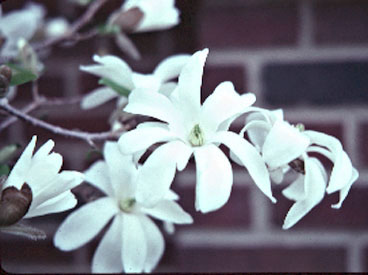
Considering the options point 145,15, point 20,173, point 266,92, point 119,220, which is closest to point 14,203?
point 20,173

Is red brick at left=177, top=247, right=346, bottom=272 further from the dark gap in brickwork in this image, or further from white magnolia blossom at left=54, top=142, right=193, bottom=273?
white magnolia blossom at left=54, top=142, right=193, bottom=273

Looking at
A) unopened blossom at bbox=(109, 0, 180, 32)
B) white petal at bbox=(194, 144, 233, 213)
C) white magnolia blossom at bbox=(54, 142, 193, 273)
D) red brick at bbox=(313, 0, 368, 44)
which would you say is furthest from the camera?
red brick at bbox=(313, 0, 368, 44)

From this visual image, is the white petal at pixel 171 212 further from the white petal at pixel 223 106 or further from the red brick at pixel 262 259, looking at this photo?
the red brick at pixel 262 259

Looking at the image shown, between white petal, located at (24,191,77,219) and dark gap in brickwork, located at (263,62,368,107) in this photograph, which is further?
dark gap in brickwork, located at (263,62,368,107)

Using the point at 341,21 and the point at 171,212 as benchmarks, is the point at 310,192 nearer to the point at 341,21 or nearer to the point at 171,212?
the point at 171,212

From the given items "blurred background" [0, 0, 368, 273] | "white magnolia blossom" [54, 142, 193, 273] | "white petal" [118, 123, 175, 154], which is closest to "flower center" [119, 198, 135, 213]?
"white magnolia blossom" [54, 142, 193, 273]

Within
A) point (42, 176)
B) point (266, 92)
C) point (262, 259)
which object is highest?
point (42, 176)

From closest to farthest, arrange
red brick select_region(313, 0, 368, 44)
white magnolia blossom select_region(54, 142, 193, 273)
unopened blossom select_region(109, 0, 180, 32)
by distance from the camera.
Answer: white magnolia blossom select_region(54, 142, 193, 273) < unopened blossom select_region(109, 0, 180, 32) < red brick select_region(313, 0, 368, 44)

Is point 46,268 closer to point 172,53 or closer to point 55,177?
point 172,53
